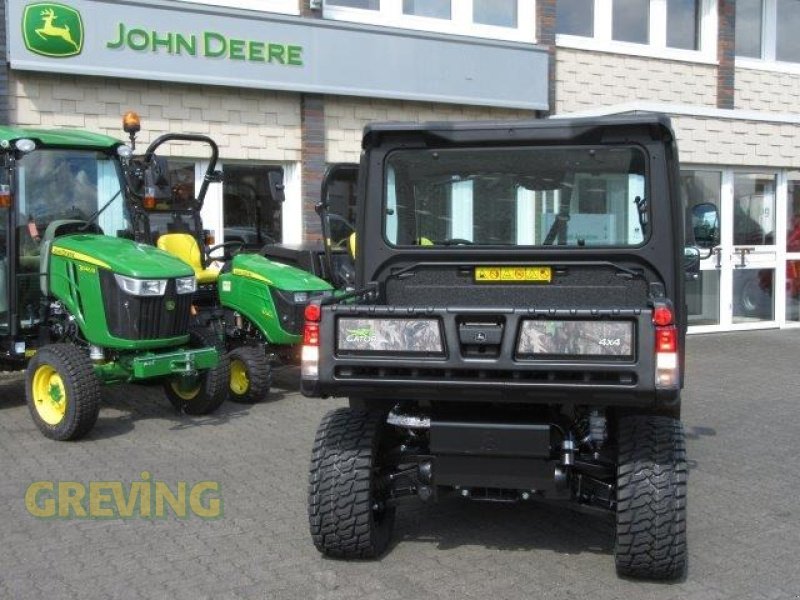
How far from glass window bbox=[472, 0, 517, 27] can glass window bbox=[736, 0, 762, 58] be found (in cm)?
422

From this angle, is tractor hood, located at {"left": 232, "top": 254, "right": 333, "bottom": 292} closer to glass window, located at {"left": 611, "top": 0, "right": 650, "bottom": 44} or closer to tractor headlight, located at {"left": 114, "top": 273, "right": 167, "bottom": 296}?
tractor headlight, located at {"left": 114, "top": 273, "right": 167, "bottom": 296}

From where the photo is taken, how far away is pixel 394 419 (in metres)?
4.84

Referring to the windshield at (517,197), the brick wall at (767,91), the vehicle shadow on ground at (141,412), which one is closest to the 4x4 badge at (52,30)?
the vehicle shadow on ground at (141,412)

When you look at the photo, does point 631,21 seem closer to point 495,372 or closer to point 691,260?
point 691,260

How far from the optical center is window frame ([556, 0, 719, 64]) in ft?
46.7

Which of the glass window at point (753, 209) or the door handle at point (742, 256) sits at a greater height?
the glass window at point (753, 209)

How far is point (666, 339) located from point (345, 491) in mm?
1628

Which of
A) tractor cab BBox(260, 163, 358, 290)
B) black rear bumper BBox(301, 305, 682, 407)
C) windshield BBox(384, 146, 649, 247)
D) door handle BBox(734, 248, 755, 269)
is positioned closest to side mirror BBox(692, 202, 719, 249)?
windshield BBox(384, 146, 649, 247)

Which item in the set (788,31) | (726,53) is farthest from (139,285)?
(788,31)

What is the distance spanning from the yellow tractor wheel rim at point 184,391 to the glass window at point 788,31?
12.1 metres

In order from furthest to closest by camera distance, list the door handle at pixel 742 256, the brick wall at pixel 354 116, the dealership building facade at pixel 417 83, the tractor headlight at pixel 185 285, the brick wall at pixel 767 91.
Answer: the brick wall at pixel 767 91 → the door handle at pixel 742 256 → the brick wall at pixel 354 116 → the dealership building facade at pixel 417 83 → the tractor headlight at pixel 185 285

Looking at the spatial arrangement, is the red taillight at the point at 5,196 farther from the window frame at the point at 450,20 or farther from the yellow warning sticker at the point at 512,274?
the window frame at the point at 450,20

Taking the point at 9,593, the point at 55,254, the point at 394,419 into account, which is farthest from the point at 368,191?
the point at 55,254

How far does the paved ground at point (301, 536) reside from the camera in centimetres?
447
